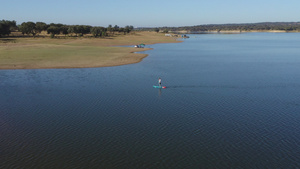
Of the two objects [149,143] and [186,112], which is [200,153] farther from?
[186,112]

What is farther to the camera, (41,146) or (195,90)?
(195,90)

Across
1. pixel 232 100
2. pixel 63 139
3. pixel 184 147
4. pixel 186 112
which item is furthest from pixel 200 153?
pixel 232 100

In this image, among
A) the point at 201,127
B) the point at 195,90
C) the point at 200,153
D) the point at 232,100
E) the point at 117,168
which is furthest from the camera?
the point at 195,90

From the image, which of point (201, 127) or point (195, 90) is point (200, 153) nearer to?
point (201, 127)

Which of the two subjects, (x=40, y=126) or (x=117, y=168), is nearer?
(x=117, y=168)

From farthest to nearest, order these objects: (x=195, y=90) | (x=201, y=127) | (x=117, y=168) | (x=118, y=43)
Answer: (x=118, y=43), (x=195, y=90), (x=201, y=127), (x=117, y=168)

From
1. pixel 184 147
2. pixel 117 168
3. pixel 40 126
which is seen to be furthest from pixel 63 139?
pixel 184 147
